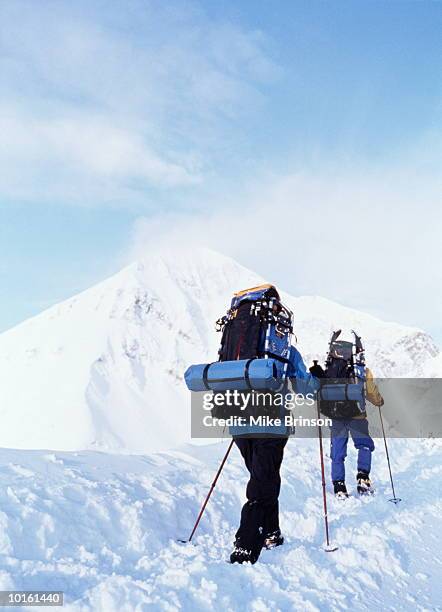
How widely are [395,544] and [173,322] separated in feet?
259

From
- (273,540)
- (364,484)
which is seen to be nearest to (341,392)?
(364,484)

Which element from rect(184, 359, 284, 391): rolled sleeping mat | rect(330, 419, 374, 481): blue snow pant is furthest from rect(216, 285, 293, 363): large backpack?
rect(330, 419, 374, 481): blue snow pant

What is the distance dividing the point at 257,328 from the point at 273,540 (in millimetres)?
2355

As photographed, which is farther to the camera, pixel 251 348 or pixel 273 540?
pixel 273 540

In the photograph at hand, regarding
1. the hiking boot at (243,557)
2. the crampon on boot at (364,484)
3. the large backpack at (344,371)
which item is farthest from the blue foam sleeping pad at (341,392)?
the hiking boot at (243,557)

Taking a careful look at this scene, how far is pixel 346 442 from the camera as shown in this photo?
8125 millimetres

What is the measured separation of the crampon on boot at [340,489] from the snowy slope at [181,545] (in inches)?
10.4

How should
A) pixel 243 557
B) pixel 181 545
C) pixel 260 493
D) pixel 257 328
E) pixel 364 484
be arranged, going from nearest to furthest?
pixel 243 557 < pixel 260 493 < pixel 181 545 < pixel 257 328 < pixel 364 484

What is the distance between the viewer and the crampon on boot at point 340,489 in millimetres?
7411

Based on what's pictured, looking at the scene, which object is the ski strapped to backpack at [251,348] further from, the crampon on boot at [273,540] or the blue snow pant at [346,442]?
the blue snow pant at [346,442]

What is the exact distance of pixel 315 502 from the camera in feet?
23.1

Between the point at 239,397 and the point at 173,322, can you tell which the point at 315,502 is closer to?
the point at 239,397

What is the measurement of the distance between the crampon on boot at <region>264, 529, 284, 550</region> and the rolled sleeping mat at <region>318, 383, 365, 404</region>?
2191mm

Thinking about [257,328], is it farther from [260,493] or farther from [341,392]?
[341,392]
